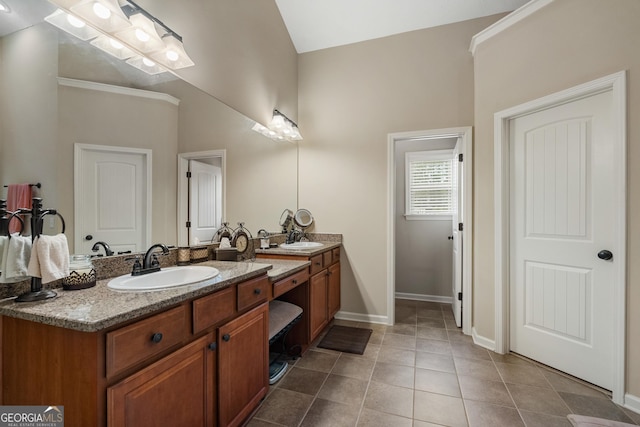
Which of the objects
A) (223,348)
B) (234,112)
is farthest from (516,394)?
(234,112)

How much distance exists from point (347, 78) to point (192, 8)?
70.3 inches

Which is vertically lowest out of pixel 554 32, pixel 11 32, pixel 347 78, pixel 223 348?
pixel 223 348

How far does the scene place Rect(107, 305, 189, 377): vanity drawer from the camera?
907mm

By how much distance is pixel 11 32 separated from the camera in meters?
1.12

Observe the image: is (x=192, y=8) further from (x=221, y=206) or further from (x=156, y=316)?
(x=156, y=316)

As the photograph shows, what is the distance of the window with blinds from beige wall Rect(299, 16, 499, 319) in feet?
3.35

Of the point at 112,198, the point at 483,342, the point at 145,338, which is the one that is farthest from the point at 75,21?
the point at 483,342

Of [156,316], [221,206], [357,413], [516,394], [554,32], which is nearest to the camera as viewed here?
[156,316]

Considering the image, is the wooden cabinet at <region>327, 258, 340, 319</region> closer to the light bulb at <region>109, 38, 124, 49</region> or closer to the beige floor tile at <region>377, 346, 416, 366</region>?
the beige floor tile at <region>377, 346, 416, 366</region>

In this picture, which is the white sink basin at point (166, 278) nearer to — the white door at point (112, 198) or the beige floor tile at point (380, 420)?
the white door at point (112, 198)

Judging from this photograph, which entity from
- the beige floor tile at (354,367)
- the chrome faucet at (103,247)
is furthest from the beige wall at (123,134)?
the beige floor tile at (354,367)

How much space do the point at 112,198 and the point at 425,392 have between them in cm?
222

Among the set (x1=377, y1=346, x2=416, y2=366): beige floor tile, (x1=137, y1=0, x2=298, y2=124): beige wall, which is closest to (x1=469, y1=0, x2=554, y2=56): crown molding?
(x1=137, y1=0, x2=298, y2=124): beige wall

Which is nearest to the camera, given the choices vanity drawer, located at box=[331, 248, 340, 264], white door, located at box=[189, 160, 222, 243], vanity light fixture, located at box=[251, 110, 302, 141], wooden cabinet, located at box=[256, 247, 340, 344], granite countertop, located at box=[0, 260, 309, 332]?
granite countertop, located at box=[0, 260, 309, 332]
